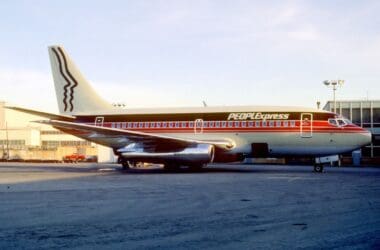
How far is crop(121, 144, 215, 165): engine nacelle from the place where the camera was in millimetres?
26656

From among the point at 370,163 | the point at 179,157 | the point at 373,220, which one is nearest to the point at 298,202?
the point at 373,220

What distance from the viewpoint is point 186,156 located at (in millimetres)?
26859

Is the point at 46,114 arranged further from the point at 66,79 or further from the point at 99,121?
the point at 66,79

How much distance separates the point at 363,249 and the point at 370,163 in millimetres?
42163

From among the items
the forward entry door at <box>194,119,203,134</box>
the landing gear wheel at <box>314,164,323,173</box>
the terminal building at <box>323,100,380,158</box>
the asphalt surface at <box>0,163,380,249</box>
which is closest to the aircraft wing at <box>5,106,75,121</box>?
the forward entry door at <box>194,119,203,134</box>

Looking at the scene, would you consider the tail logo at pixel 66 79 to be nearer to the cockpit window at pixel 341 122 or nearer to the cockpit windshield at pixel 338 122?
the cockpit windshield at pixel 338 122

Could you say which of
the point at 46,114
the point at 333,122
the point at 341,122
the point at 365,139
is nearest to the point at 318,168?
the point at 333,122

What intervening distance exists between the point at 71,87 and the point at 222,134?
39.2 ft

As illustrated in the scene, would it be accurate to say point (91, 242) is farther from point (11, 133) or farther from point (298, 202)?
point (11, 133)

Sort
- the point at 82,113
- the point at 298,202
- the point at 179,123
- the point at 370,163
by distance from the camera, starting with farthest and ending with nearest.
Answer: the point at 370,163, the point at 82,113, the point at 179,123, the point at 298,202

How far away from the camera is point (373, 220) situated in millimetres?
9133

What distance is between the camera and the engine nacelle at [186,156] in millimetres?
26656

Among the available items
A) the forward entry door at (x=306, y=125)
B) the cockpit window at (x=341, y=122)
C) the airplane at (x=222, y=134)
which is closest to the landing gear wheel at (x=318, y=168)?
the airplane at (x=222, y=134)

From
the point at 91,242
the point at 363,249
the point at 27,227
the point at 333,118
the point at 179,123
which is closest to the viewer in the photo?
the point at 363,249
